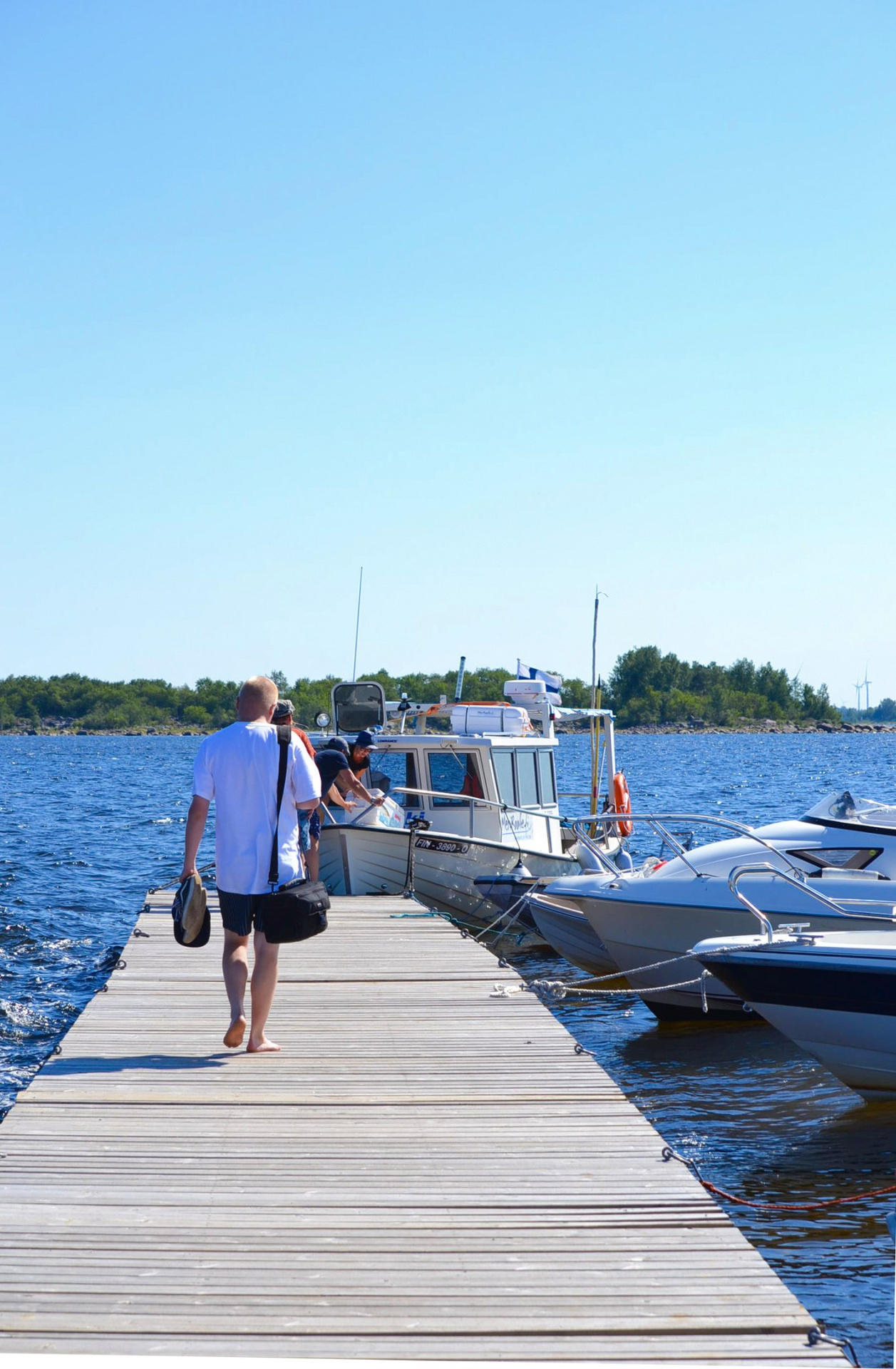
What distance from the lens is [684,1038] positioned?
1132cm

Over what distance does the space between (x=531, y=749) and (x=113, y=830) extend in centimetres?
2050

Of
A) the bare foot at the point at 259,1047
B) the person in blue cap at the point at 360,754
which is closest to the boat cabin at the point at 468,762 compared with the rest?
the person in blue cap at the point at 360,754

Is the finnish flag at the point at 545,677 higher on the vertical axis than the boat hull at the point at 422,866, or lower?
higher

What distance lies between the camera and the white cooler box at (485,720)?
622 inches

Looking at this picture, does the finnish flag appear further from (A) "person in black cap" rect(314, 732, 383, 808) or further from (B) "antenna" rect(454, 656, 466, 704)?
(A) "person in black cap" rect(314, 732, 383, 808)

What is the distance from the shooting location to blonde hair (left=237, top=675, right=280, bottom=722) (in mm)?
6238

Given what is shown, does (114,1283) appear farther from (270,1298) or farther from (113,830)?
(113,830)

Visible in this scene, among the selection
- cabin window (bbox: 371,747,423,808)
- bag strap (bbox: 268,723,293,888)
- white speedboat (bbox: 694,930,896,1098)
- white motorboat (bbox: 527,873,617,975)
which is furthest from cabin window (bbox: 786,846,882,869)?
Answer: bag strap (bbox: 268,723,293,888)

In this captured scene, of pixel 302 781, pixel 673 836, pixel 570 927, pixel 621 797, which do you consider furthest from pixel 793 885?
pixel 621 797

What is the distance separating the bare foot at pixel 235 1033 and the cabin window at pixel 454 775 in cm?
854

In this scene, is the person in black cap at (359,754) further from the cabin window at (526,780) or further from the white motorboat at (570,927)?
the cabin window at (526,780)

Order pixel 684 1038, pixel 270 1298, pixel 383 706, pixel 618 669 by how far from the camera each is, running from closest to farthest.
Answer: pixel 270 1298 → pixel 684 1038 → pixel 383 706 → pixel 618 669

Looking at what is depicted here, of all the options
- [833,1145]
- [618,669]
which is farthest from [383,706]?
[618,669]

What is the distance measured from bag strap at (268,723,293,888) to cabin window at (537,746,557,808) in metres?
10.4
